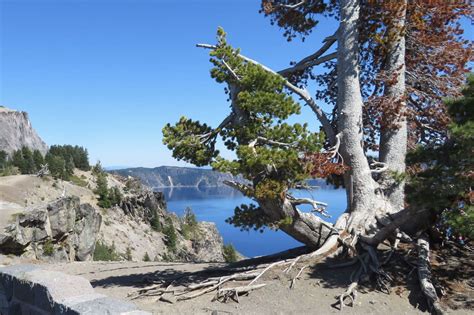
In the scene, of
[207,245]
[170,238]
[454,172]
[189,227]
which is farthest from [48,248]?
[189,227]

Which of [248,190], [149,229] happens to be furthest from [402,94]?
[149,229]

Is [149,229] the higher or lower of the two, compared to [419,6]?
lower

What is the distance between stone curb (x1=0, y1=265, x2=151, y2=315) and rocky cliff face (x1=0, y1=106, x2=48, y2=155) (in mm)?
99668

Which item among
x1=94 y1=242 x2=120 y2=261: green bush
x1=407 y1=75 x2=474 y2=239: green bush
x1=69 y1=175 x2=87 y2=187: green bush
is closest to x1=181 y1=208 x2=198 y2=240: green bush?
x1=69 y1=175 x2=87 y2=187: green bush

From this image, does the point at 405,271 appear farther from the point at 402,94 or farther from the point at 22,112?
the point at 22,112

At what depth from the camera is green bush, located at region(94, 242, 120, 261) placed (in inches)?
1486

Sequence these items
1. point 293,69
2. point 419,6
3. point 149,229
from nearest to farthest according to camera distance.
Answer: point 419,6 < point 293,69 < point 149,229

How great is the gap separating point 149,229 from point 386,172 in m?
55.1

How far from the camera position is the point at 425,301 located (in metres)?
6.08

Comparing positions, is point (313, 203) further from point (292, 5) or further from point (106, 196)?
point (106, 196)

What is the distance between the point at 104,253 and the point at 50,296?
38.0 m

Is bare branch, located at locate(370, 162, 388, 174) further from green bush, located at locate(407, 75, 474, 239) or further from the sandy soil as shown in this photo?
the sandy soil

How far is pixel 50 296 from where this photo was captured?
4090 millimetres

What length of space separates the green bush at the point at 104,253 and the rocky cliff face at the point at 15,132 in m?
63.5
